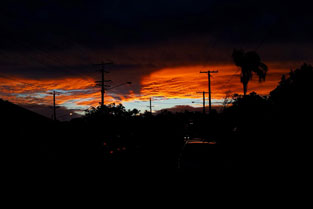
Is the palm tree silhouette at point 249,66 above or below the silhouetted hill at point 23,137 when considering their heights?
above

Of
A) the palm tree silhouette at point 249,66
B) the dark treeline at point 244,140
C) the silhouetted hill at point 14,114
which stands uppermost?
the palm tree silhouette at point 249,66

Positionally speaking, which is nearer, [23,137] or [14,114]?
[23,137]

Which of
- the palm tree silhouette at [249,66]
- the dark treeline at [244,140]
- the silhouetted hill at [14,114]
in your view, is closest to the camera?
the dark treeline at [244,140]

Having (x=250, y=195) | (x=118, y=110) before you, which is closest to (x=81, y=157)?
(x=250, y=195)

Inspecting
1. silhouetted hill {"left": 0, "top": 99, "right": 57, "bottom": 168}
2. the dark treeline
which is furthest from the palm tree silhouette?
silhouetted hill {"left": 0, "top": 99, "right": 57, "bottom": 168}

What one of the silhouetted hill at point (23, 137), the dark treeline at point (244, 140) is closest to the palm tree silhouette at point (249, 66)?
the dark treeline at point (244, 140)

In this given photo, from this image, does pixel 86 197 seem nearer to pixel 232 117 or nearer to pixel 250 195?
pixel 250 195

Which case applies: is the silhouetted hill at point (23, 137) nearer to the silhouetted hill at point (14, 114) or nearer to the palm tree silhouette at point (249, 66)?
the silhouetted hill at point (14, 114)

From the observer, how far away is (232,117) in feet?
47.3

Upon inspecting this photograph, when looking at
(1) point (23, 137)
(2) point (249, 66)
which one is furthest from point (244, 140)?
(2) point (249, 66)

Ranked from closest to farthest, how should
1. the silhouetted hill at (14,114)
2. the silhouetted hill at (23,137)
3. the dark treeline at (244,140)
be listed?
1. the dark treeline at (244,140)
2. the silhouetted hill at (23,137)
3. the silhouetted hill at (14,114)

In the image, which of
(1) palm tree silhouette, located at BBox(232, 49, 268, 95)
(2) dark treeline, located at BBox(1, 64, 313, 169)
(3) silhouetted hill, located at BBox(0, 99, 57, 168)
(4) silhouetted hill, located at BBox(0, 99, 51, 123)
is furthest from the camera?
(1) palm tree silhouette, located at BBox(232, 49, 268, 95)

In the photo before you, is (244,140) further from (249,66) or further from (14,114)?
(249,66)

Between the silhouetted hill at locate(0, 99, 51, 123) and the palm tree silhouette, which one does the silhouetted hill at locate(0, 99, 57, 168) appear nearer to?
the silhouetted hill at locate(0, 99, 51, 123)
